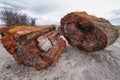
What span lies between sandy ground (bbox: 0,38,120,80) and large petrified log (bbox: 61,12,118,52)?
321 millimetres

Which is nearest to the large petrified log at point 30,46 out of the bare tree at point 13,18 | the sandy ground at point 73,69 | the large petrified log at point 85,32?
the sandy ground at point 73,69

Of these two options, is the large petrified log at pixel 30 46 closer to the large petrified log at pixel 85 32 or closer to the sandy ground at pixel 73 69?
the sandy ground at pixel 73 69

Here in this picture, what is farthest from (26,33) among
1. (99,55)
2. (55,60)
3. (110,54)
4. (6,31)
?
(110,54)

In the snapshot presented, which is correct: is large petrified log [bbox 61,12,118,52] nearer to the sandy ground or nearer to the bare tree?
the sandy ground

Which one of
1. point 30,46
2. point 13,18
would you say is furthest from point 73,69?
point 13,18

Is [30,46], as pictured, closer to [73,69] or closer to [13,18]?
[73,69]

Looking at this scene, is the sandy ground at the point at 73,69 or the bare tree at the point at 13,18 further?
the bare tree at the point at 13,18

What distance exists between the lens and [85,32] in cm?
551

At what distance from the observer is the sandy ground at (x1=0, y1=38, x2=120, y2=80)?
4695 millimetres

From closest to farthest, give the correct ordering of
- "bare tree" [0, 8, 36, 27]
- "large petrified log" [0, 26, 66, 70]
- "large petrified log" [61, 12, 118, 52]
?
"large petrified log" [0, 26, 66, 70]
"large petrified log" [61, 12, 118, 52]
"bare tree" [0, 8, 36, 27]

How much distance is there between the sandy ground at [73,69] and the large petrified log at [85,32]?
321mm

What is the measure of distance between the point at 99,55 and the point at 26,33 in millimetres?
2127

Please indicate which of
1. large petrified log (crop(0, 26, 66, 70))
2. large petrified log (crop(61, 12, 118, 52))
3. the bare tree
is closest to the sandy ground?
large petrified log (crop(0, 26, 66, 70))

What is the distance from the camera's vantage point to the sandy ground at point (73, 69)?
4.70 meters
